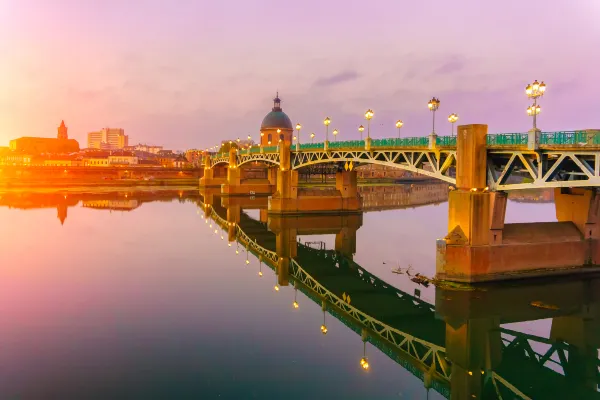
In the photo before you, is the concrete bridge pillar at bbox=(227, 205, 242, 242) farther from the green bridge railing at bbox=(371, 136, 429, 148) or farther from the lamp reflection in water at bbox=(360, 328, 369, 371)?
the lamp reflection in water at bbox=(360, 328, 369, 371)

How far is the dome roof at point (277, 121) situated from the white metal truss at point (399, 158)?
10247 centimetres

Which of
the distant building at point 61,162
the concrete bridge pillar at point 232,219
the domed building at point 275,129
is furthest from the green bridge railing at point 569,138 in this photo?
the distant building at point 61,162

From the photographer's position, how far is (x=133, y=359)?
20.1 meters

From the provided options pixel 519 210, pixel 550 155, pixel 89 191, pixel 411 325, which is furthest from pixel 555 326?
pixel 89 191

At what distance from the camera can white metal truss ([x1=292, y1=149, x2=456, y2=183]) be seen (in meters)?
37.0

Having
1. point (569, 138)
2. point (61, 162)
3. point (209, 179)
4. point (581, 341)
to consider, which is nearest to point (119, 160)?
point (61, 162)

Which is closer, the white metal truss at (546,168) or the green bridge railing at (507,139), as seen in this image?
the white metal truss at (546,168)

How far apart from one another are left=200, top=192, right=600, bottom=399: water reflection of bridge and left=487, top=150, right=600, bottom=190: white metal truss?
21.3 feet

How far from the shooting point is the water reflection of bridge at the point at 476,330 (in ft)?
63.0

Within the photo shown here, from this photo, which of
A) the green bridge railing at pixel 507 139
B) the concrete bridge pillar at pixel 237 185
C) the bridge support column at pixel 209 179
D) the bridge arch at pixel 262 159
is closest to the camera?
the green bridge railing at pixel 507 139

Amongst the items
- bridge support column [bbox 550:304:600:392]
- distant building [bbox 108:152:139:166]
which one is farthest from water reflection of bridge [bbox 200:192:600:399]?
distant building [bbox 108:152:139:166]

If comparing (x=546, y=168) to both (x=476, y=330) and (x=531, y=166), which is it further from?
(x=476, y=330)

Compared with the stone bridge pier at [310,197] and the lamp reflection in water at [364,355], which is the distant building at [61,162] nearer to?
the stone bridge pier at [310,197]

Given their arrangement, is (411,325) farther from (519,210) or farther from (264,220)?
(519,210)
